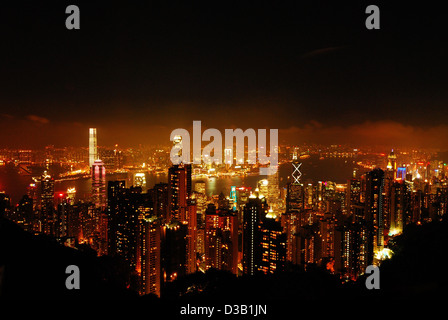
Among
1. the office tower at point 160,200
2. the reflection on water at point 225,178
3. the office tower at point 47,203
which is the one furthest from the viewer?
the reflection on water at point 225,178

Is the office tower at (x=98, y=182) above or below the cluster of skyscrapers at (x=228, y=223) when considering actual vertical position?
above

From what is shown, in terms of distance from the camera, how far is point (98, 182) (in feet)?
38.1

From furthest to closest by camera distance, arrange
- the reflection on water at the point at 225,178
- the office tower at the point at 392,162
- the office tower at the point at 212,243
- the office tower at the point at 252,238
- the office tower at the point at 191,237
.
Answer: the office tower at the point at 392,162, the reflection on water at the point at 225,178, the office tower at the point at 212,243, the office tower at the point at 191,237, the office tower at the point at 252,238

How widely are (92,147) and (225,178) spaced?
558 centimetres

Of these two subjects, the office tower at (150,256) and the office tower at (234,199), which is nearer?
the office tower at (150,256)

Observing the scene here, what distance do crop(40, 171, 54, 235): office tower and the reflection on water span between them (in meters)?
0.49

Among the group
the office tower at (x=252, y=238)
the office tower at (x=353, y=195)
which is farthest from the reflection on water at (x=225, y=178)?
the office tower at (x=252, y=238)

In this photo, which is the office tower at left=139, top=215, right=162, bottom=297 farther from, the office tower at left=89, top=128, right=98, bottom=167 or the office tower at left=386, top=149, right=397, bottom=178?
the office tower at left=386, top=149, right=397, bottom=178

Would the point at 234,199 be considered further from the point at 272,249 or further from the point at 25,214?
the point at 25,214

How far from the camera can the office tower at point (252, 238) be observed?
241 inches

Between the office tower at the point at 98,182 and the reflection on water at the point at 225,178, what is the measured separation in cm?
22

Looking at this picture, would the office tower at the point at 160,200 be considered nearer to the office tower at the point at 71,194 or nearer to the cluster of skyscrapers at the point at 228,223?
the cluster of skyscrapers at the point at 228,223

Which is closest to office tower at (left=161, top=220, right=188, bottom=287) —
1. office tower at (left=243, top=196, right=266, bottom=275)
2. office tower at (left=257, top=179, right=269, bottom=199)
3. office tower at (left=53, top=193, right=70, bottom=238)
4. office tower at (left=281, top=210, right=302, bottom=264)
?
office tower at (left=243, top=196, right=266, bottom=275)

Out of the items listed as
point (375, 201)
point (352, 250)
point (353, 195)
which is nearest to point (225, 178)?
point (353, 195)
